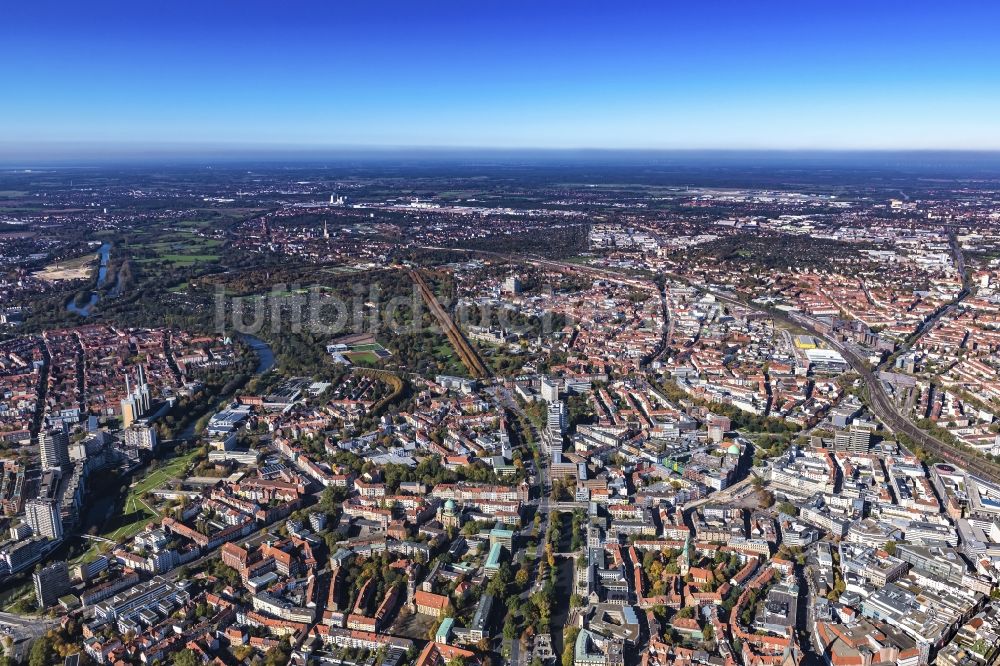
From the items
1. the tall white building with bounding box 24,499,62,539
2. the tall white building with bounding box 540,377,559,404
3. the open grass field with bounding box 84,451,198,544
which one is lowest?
the open grass field with bounding box 84,451,198,544

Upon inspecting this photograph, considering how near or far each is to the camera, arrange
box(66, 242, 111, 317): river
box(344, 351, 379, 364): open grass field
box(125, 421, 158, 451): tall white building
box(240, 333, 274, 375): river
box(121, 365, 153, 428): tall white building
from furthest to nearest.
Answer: box(66, 242, 111, 317): river
box(344, 351, 379, 364): open grass field
box(240, 333, 274, 375): river
box(121, 365, 153, 428): tall white building
box(125, 421, 158, 451): tall white building

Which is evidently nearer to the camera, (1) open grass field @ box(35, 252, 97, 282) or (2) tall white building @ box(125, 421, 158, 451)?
(2) tall white building @ box(125, 421, 158, 451)

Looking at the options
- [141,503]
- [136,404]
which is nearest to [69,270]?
[136,404]

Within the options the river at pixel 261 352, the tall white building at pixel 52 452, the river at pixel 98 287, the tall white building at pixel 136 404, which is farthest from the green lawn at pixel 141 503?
the river at pixel 98 287

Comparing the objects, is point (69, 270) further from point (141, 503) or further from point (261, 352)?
point (141, 503)

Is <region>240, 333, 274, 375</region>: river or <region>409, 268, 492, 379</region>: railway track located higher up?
<region>409, 268, 492, 379</region>: railway track

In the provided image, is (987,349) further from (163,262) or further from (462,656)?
(163,262)

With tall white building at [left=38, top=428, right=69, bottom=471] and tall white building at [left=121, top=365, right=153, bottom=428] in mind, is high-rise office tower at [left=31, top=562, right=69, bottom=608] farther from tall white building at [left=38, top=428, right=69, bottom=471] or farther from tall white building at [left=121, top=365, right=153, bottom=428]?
tall white building at [left=121, top=365, right=153, bottom=428]

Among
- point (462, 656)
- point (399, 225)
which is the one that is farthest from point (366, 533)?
point (399, 225)

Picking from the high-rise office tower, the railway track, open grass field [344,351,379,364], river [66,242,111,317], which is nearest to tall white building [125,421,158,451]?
the high-rise office tower

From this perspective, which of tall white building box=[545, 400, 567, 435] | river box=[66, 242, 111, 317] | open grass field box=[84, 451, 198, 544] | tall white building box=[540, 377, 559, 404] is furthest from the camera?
river box=[66, 242, 111, 317]
